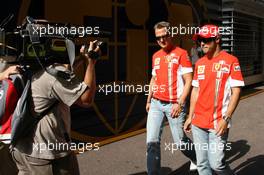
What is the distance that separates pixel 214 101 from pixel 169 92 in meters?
0.83

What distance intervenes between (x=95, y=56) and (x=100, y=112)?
3.67 m

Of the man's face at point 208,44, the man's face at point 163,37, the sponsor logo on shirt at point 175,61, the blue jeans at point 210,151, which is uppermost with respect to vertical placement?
the man's face at point 163,37

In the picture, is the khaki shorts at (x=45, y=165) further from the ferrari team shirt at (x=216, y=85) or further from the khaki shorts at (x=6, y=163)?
the ferrari team shirt at (x=216, y=85)

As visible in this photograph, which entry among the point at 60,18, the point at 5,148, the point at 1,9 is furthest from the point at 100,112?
the point at 5,148

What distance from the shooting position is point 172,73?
15.0 ft

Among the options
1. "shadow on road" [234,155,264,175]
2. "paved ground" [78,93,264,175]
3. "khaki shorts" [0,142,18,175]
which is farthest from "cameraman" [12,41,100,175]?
"shadow on road" [234,155,264,175]

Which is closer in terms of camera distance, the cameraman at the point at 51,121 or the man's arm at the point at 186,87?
the cameraman at the point at 51,121

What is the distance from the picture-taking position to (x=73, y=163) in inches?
111

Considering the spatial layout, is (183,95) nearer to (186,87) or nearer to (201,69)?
(186,87)

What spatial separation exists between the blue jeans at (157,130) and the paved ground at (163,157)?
0.69 metres

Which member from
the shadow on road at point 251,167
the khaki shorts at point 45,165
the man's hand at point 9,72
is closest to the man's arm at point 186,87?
the shadow on road at point 251,167

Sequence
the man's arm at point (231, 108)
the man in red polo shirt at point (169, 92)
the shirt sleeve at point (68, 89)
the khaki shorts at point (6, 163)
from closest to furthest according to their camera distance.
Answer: the shirt sleeve at point (68, 89)
the khaki shorts at point (6, 163)
the man's arm at point (231, 108)
the man in red polo shirt at point (169, 92)

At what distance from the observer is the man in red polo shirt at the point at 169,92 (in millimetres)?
4453

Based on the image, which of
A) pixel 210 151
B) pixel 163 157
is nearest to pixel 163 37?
pixel 210 151
